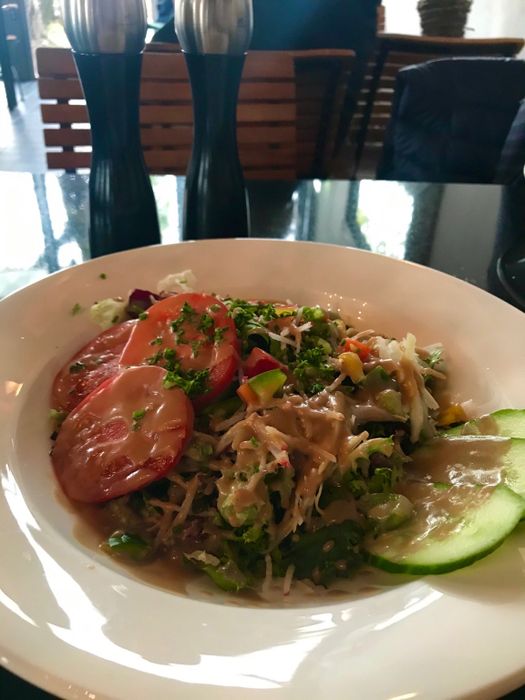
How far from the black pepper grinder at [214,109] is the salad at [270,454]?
24.4 inches

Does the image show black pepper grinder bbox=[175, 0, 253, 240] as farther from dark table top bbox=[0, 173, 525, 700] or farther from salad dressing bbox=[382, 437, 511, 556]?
salad dressing bbox=[382, 437, 511, 556]

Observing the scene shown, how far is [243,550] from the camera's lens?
48.0 inches

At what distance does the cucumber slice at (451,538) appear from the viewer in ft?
3.11

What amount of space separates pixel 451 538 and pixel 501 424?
358mm

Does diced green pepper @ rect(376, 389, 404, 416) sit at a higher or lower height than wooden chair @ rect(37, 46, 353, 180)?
lower

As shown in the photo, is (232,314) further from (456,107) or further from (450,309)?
(456,107)

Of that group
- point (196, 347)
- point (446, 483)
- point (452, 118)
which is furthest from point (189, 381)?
point (452, 118)

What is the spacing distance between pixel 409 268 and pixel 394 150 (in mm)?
3383

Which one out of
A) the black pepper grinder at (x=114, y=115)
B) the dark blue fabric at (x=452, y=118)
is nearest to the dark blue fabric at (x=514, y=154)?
the dark blue fabric at (x=452, y=118)

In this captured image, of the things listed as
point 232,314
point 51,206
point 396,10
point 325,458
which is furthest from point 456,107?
point 396,10

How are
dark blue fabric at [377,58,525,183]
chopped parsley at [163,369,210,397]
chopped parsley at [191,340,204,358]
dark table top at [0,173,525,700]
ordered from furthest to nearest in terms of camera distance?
dark blue fabric at [377,58,525,183], dark table top at [0,173,525,700], chopped parsley at [191,340,204,358], chopped parsley at [163,369,210,397]

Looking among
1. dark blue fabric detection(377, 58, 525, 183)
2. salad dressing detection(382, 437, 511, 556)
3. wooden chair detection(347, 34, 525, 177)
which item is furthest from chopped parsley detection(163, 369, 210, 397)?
wooden chair detection(347, 34, 525, 177)

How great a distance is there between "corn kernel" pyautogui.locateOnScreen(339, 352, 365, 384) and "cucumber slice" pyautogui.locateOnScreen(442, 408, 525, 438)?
0.26 m

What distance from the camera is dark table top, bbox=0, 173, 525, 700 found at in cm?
226
